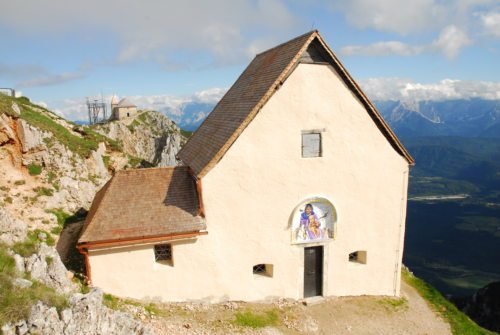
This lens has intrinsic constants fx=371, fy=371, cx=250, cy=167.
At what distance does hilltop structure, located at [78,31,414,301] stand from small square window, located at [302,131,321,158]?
51 mm

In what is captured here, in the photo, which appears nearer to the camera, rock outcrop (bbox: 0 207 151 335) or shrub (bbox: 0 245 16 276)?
rock outcrop (bbox: 0 207 151 335)

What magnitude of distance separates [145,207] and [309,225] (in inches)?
300

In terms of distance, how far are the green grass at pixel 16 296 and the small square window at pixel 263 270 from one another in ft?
29.6

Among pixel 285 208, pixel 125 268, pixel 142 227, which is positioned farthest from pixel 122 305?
pixel 285 208

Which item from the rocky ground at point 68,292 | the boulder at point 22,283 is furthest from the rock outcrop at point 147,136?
the boulder at point 22,283

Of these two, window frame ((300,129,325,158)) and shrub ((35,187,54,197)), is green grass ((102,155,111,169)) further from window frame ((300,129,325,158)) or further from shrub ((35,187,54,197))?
window frame ((300,129,325,158))

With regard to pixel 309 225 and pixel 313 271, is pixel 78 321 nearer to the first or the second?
pixel 309 225

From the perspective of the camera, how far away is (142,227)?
15.8 metres

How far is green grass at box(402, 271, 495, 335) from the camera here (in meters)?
18.8

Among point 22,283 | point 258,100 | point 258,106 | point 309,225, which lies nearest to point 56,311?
point 22,283

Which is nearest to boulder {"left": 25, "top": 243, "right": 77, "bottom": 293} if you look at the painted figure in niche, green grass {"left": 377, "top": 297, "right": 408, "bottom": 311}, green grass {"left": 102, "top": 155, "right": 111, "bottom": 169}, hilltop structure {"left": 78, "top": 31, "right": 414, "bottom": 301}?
hilltop structure {"left": 78, "top": 31, "right": 414, "bottom": 301}

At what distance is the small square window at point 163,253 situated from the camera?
16.5 metres

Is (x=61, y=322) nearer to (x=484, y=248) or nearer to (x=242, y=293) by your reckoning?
(x=242, y=293)

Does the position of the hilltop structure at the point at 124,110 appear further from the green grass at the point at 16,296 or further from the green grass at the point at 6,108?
the green grass at the point at 16,296
